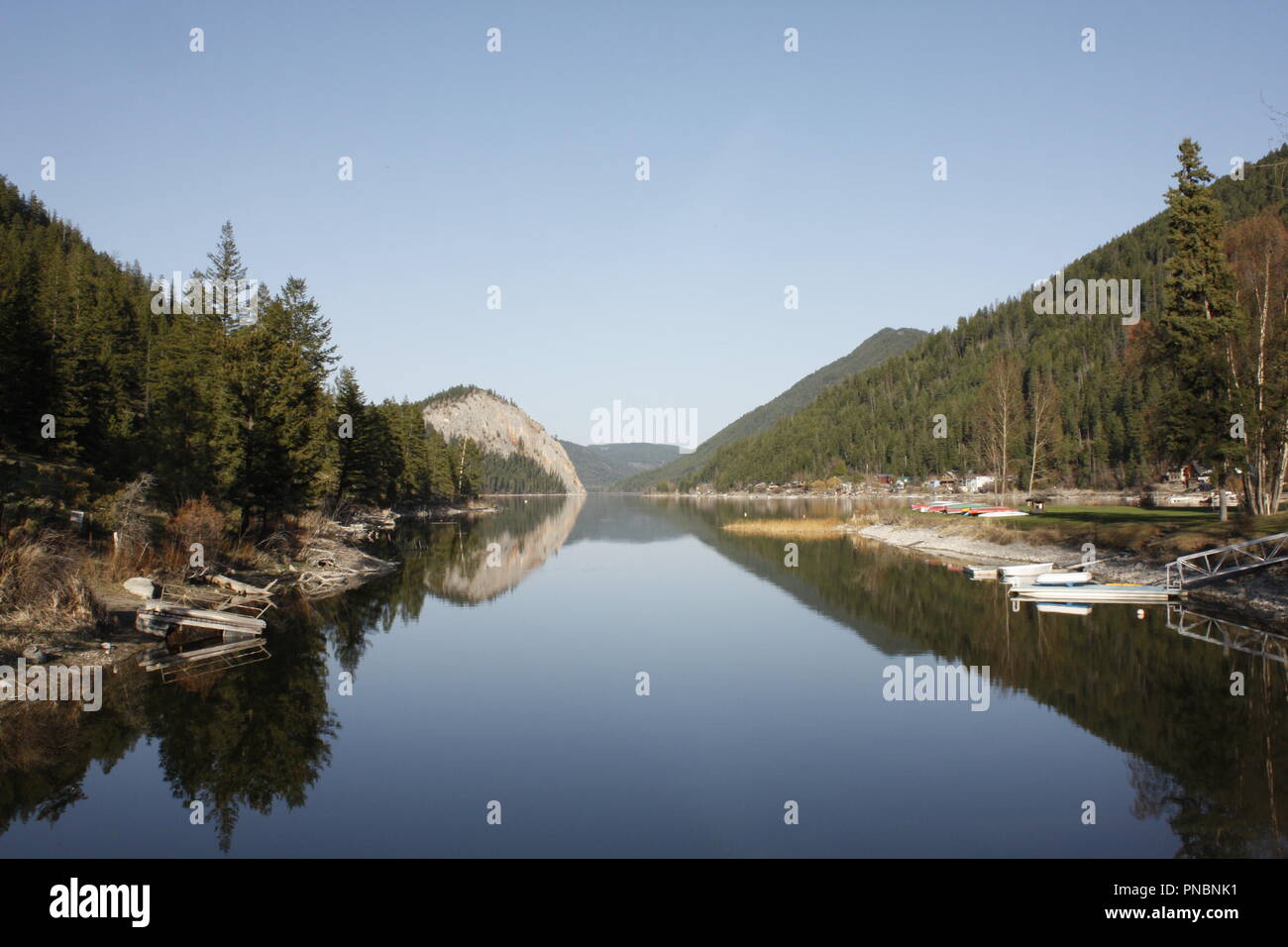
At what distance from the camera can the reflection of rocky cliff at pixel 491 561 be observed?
133 ft

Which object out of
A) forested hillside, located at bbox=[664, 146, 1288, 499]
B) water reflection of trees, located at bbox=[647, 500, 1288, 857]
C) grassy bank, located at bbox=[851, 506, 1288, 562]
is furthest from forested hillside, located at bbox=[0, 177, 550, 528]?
grassy bank, located at bbox=[851, 506, 1288, 562]

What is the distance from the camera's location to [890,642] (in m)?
27.0

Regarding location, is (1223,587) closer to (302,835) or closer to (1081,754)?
(1081,754)

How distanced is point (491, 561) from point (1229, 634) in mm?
41347

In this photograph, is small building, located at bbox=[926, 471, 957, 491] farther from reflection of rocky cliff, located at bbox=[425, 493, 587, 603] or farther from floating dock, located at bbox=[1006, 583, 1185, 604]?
floating dock, located at bbox=[1006, 583, 1185, 604]

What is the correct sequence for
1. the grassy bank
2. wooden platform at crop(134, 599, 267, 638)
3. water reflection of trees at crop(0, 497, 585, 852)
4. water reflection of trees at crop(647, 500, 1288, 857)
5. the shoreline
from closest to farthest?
1. water reflection of trees at crop(647, 500, 1288, 857)
2. water reflection of trees at crop(0, 497, 585, 852)
3. wooden platform at crop(134, 599, 267, 638)
4. the shoreline
5. the grassy bank

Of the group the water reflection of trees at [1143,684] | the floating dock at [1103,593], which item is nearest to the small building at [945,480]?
the water reflection of trees at [1143,684]

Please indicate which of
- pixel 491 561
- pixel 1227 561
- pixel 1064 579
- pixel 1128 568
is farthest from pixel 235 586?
pixel 1227 561

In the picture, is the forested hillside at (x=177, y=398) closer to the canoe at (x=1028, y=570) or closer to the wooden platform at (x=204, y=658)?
the wooden platform at (x=204, y=658)

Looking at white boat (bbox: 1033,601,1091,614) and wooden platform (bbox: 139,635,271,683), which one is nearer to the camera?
wooden platform (bbox: 139,635,271,683)

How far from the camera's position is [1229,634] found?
25.1 metres

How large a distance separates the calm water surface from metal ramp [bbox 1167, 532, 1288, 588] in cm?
369

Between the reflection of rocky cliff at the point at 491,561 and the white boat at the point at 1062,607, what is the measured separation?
24999mm

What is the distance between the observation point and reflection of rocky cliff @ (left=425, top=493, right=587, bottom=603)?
133 feet
